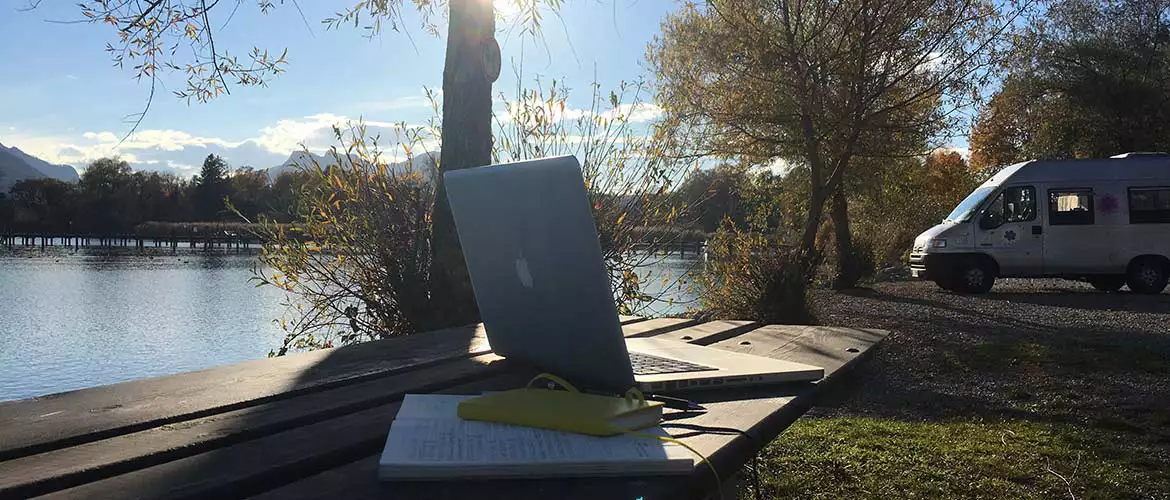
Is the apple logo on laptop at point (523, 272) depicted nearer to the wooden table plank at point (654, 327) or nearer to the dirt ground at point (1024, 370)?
the wooden table plank at point (654, 327)

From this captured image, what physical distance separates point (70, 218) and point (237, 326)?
8175cm

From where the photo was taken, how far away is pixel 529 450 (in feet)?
3.35

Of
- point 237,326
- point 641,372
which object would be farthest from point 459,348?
point 237,326

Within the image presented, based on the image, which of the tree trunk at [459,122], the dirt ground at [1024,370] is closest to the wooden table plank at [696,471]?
the dirt ground at [1024,370]

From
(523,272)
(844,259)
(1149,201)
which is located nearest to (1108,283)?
(1149,201)

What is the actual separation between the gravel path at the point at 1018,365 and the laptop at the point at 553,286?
2.34 metres

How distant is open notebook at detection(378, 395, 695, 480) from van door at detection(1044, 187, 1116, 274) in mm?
14910

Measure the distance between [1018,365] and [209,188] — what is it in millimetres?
90696

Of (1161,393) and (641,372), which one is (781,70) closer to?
(1161,393)

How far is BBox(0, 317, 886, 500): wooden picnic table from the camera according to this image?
3.13ft

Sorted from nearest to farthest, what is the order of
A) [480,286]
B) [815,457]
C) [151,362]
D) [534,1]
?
1. [480,286]
2. [815,457]
3. [534,1]
4. [151,362]

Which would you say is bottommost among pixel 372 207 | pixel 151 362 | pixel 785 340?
pixel 151 362

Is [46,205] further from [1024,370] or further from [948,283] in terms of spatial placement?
[1024,370]

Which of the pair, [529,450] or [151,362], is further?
[151,362]
